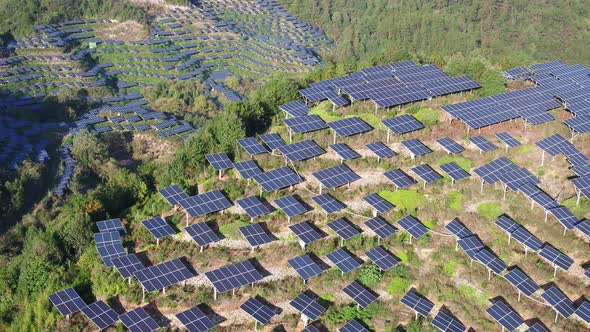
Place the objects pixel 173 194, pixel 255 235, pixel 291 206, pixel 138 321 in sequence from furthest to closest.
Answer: pixel 173 194
pixel 291 206
pixel 255 235
pixel 138 321

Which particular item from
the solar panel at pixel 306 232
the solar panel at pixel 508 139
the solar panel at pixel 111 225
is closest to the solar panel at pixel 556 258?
the solar panel at pixel 508 139

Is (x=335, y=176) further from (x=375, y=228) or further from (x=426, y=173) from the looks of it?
(x=426, y=173)

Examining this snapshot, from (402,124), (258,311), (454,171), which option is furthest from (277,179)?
(454,171)

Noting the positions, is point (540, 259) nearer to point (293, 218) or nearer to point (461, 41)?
point (293, 218)

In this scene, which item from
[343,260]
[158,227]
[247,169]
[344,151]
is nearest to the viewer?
[343,260]

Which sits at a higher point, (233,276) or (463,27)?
(233,276)

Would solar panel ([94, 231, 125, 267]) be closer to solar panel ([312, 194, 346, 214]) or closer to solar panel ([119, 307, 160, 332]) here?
solar panel ([119, 307, 160, 332])
